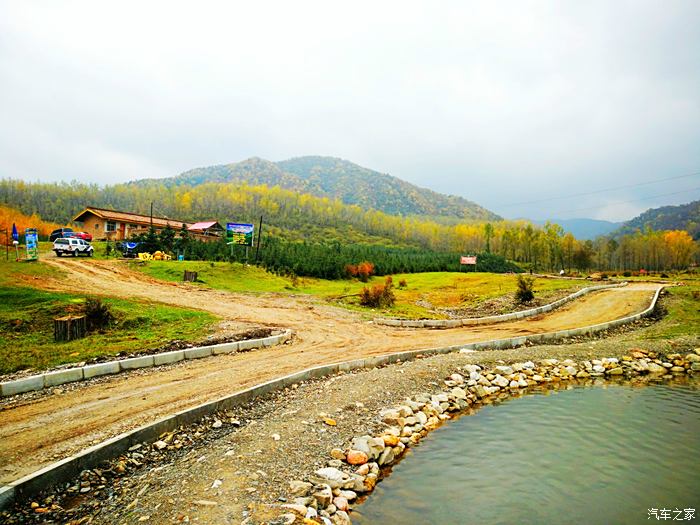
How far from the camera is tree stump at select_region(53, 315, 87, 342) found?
1383 cm

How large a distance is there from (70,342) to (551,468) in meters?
14.6

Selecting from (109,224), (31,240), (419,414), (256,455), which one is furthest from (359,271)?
(109,224)

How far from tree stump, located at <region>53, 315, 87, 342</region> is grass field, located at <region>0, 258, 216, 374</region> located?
11.3 inches

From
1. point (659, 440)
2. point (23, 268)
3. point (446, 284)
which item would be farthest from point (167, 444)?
point (446, 284)

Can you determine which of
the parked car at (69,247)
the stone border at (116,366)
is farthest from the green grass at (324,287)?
the stone border at (116,366)

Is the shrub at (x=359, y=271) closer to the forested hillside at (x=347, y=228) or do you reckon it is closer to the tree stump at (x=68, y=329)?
the tree stump at (x=68, y=329)

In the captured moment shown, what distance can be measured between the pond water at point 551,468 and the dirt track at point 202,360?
4919mm

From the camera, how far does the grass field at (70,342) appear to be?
39.5 feet

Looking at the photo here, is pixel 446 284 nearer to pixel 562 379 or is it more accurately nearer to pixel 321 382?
pixel 562 379

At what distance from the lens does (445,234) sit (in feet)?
502

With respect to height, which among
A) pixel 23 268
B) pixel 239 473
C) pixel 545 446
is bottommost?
pixel 545 446

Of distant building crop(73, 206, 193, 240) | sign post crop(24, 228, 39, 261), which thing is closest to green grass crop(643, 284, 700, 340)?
sign post crop(24, 228, 39, 261)

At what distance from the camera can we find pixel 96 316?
15.5 metres

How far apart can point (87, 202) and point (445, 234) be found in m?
119
